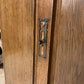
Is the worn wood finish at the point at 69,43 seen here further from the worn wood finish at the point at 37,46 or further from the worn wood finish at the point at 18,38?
the worn wood finish at the point at 18,38

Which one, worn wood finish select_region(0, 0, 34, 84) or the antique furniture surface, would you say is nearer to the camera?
the antique furniture surface

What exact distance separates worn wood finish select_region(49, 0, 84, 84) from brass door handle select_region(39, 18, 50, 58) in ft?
0.18

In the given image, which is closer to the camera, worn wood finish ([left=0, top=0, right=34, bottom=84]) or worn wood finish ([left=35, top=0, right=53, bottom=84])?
worn wood finish ([left=35, top=0, right=53, bottom=84])

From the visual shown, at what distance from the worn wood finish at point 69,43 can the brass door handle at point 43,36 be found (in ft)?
0.18

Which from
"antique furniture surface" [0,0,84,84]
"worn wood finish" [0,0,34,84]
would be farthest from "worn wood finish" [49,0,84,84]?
"worn wood finish" [0,0,34,84]

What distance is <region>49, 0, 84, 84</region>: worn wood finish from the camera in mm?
425

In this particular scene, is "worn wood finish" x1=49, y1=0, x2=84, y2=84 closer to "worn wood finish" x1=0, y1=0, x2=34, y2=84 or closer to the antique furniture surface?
the antique furniture surface

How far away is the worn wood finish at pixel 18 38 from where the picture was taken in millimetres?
598

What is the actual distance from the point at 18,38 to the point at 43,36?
0.75 ft

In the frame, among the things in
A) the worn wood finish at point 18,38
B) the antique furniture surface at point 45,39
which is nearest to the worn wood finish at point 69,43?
the antique furniture surface at point 45,39

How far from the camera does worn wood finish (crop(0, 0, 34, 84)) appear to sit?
60 centimetres

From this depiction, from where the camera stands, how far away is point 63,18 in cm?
46

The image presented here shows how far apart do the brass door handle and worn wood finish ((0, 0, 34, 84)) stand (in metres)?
0.06

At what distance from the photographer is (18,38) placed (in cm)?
69
